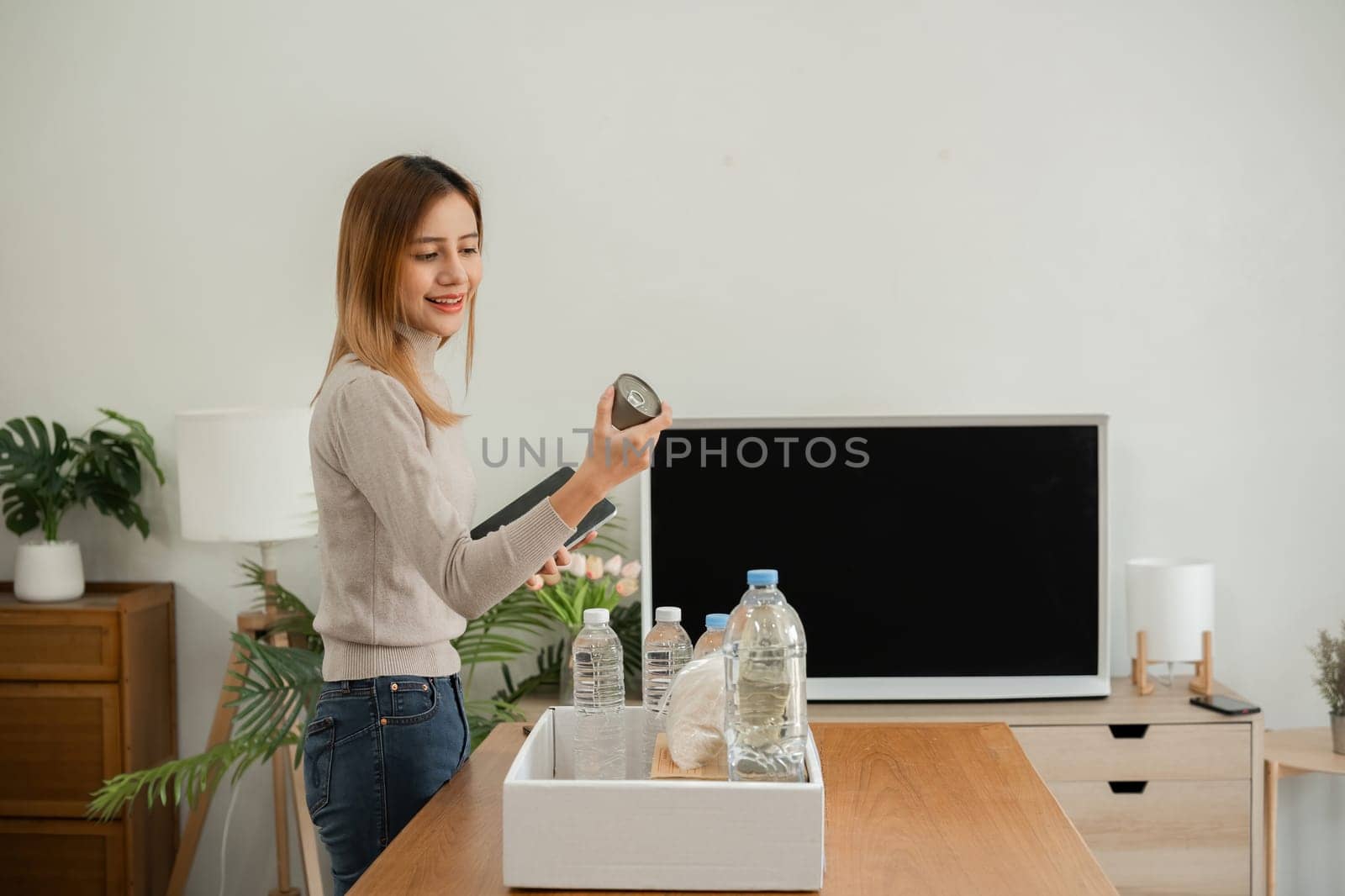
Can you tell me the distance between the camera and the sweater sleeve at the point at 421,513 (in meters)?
1.42

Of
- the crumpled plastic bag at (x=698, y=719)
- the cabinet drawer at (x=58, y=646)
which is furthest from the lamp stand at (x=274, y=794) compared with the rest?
the crumpled plastic bag at (x=698, y=719)

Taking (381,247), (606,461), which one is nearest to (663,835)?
(606,461)

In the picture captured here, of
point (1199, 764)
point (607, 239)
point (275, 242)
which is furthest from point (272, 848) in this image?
point (1199, 764)

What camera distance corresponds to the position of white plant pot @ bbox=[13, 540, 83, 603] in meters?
3.15

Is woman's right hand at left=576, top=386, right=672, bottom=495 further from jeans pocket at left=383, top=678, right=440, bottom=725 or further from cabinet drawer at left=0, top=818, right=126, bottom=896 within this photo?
cabinet drawer at left=0, top=818, right=126, bottom=896

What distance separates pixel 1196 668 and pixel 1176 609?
18 cm

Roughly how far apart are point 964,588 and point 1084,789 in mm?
531

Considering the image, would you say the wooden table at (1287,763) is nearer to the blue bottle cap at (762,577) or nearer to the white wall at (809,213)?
the white wall at (809,213)

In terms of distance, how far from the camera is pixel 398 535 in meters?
1.48

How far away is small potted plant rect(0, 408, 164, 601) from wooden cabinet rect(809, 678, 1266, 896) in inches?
91.6

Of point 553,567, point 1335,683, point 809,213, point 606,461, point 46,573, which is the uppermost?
point 809,213

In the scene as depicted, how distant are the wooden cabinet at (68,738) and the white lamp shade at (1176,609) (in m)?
2.52

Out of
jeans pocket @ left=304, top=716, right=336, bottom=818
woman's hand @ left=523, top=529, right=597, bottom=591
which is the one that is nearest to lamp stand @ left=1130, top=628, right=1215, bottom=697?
woman's hand @ left=523, top=529, right=597, bottom=591

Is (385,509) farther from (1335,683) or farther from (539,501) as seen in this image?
(1335,683)
